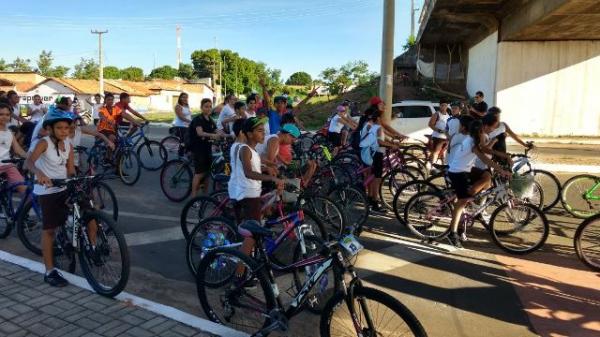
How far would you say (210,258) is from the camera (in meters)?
3.80

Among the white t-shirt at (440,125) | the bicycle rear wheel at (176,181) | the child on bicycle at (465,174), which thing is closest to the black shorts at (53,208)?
the bicycle rear wheel at (176,181)

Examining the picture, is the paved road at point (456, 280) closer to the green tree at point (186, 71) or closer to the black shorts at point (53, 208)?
the black shorts at point (53, 208)

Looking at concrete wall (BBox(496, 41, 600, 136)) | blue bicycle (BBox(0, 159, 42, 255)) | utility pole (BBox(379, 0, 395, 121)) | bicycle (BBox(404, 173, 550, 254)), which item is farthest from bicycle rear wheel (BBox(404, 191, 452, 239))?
concrete wall (BBox(496, 41, 600, 136))

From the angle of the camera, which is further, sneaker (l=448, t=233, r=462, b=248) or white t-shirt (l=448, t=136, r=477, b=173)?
sneaker (l=448, t=233, r=462, b=248)

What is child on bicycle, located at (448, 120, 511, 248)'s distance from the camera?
19.7ft

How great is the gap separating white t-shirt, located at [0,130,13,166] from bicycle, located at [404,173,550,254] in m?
5.28

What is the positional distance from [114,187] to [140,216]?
2.46 metres

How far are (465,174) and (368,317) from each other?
3.69 metres

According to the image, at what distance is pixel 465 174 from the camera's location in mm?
6145

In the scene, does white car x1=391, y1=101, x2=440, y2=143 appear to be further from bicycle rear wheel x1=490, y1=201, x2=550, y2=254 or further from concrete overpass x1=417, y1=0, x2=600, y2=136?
bicycle rear wheel x1=490, y1=201, x2=550, y2=254

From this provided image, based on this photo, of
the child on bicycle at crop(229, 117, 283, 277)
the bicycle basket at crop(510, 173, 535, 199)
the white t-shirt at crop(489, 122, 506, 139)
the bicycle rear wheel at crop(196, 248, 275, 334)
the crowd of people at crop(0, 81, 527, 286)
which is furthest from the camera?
the white t-shirt at crop(489, 122, 506, 139)

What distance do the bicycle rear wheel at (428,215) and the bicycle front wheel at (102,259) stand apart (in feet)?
12.6

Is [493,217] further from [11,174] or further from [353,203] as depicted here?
[11,174]

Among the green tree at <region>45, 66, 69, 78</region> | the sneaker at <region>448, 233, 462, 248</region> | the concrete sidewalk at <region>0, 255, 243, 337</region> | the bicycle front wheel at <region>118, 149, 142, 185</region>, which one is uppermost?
the green tree at <region>45, 66, 69, 78</region>
